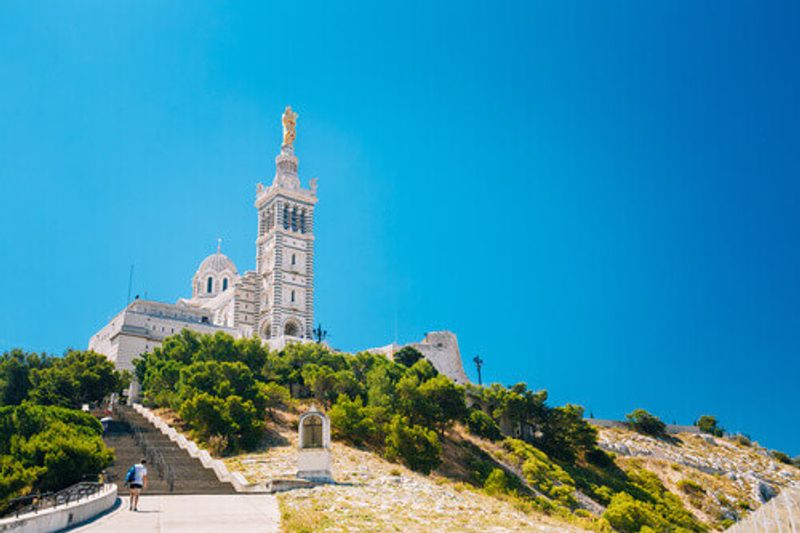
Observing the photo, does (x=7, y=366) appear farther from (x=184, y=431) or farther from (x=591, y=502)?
(x=591, y=502)

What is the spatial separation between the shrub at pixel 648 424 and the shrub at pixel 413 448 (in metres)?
39.7

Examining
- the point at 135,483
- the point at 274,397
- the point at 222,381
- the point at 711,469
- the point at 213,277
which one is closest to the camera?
the point at 135,483

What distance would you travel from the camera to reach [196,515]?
1870 cm

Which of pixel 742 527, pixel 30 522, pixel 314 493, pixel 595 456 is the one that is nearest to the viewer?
pixel 742 527

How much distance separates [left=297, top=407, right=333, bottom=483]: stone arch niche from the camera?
2472 centimetres

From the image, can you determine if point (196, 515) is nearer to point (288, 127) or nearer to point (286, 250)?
point (286, 250)

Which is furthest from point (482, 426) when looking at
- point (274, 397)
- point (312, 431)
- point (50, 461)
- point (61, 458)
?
point (50, 461)

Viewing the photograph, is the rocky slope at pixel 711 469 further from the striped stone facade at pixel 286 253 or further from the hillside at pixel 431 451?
the striped stone facade at pixel 286 253

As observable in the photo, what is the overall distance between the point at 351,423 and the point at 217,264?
51637 mm

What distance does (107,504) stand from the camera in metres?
19.0

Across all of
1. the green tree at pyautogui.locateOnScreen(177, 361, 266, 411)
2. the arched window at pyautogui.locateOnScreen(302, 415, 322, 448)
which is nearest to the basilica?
the green tree at pyautogui.locateOnScreen(177, 361, 266, 411)

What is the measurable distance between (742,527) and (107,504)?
64.4ft

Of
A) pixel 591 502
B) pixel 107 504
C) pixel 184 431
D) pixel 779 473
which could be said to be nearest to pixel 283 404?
pixel 184 431

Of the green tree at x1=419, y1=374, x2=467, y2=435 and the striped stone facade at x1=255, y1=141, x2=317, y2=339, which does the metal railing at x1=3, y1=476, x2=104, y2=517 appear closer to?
the green tree at x1=419, y1=374, x2=467, y2=435
